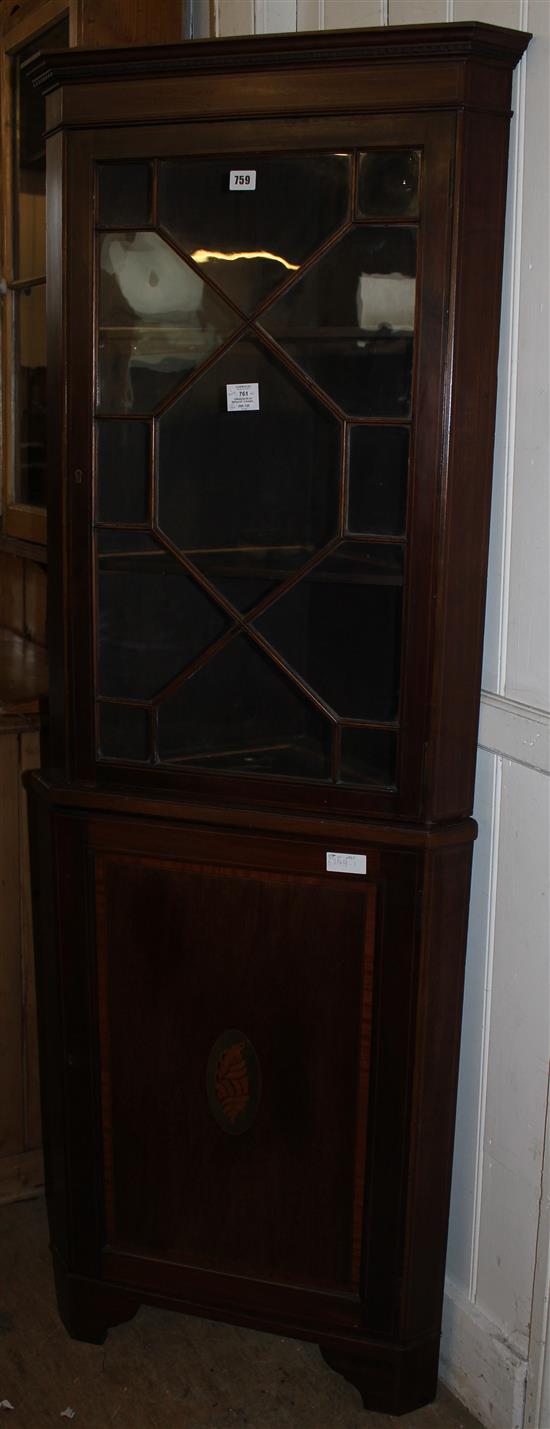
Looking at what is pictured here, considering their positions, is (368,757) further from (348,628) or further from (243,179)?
(243,179)

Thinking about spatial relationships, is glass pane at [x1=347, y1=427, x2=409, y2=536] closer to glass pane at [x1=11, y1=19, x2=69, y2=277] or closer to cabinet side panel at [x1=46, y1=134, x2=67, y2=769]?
cabinet side panel at [x1=46, y1=134, x2=67, y2=769]

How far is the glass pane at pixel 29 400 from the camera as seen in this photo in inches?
91.7

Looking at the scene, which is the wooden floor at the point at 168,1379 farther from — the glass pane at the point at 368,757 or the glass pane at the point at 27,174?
the glass pane at the point at 27,174

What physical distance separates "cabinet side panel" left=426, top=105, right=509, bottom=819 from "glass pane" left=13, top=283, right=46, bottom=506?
100 centimetres

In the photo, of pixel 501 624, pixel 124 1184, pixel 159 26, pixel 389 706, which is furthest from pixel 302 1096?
pixel 159 26

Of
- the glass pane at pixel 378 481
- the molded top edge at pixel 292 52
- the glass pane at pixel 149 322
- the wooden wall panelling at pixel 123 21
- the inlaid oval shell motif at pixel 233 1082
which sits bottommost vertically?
the inlaid oval shell motif at pixel 233 1082

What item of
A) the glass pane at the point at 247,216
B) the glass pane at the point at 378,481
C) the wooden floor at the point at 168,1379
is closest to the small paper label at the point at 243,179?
the glass pane at the point at 247,216

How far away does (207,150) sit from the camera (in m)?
1.61

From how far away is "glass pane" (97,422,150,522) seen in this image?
5.68 feet

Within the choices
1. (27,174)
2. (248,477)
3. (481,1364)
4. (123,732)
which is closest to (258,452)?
(248,477)

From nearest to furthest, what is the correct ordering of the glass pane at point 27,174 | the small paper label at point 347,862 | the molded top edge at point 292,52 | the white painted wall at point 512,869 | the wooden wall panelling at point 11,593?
the molded top edge at point 292,52
the white painted wall at point 512,869
the small paper label at point 347,862
the glass pane at point 27,174
the wooden wall panelling at point 11,593

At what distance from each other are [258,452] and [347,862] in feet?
1.79

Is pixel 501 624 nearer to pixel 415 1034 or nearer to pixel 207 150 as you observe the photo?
pixel 415 1034

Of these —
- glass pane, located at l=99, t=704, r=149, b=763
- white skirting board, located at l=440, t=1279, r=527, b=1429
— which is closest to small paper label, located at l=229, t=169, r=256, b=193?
glass pane, located at l=99, t=704, r=149, b=763
